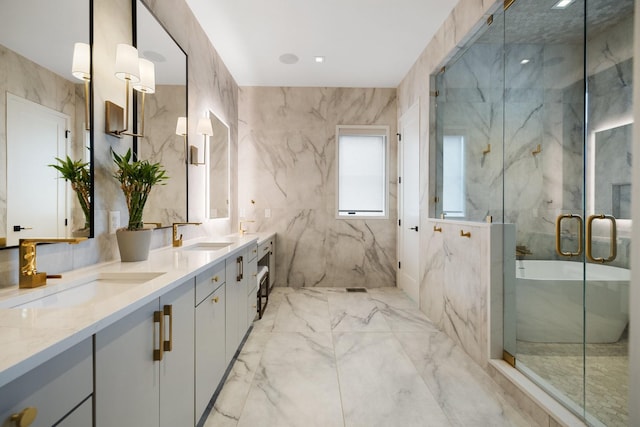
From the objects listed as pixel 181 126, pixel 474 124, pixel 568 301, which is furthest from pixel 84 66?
pixel 568 301

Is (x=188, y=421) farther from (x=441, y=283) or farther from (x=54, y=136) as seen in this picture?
(x=441, y=283)

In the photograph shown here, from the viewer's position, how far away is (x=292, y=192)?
4.28 metres

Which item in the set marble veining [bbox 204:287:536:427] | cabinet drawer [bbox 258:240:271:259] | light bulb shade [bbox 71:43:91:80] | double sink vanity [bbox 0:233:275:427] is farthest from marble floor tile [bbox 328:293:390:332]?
light bulb shade [bbox 71:43:91:80]

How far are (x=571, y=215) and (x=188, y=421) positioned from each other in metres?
2.09

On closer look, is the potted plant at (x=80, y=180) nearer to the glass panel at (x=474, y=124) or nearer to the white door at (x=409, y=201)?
the glass panel at (x=474, y=124)

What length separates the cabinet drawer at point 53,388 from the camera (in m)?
0.55

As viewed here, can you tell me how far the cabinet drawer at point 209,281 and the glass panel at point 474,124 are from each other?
6.09 ft

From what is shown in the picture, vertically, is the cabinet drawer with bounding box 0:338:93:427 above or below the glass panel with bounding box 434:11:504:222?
below

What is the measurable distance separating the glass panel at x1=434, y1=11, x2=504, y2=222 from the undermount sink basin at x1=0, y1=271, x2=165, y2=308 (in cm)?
220

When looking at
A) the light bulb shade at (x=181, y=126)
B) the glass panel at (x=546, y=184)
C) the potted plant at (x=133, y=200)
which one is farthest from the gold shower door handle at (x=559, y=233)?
the light bulb shade at (x=181, y=126)

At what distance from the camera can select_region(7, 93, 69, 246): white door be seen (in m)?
1.05

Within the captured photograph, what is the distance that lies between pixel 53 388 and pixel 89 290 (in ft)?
2.26

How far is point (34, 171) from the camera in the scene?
1.13m

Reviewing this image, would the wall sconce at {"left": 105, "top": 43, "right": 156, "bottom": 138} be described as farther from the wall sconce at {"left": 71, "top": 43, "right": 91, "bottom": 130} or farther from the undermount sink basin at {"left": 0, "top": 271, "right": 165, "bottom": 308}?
the undermount sink basin at {"left": 0, "top": 271, "right": 165, "bottom": 308}
